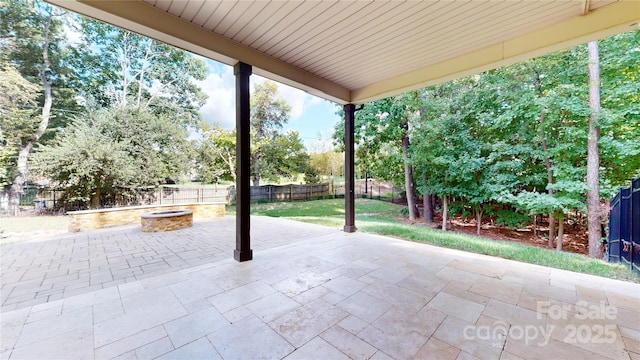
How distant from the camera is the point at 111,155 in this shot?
7602 millimetres

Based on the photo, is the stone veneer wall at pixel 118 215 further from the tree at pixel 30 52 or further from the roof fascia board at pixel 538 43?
the roof fascia board at pixel 538 43

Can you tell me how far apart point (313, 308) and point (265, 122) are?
41.6 feet

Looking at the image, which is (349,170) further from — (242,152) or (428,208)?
(428,208)

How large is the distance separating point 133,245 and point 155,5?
3867 millimetres

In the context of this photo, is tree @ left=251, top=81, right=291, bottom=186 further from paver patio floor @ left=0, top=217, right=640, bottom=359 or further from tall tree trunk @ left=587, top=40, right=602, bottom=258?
tall tree trunk @ left=587, top=40, right=602, bottom=258

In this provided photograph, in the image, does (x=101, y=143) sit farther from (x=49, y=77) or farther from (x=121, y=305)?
(x=121, y=305)

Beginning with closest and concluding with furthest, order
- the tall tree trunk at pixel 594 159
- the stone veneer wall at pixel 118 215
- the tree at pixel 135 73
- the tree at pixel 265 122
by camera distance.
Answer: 1. the tall tree trunk at pixel 594 159
2. the stone veneer wall at pixel 118 215
3. the tree at pixel 135 73
4. the tree at pixel 265 122

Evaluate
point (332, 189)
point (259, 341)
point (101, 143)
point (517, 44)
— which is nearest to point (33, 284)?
point (259, 341)

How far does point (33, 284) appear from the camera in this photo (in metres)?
2.53

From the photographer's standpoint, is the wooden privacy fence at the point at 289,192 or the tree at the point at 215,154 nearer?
the tree at the point at 215,154

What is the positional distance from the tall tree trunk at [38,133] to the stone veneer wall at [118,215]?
4481 mm

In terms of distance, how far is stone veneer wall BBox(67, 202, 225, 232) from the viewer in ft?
17.5

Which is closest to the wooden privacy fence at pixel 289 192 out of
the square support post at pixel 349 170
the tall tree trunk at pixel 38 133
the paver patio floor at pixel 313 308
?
the tall tree trunk at pixel 38 133

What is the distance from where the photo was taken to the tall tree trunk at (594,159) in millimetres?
4684
